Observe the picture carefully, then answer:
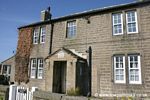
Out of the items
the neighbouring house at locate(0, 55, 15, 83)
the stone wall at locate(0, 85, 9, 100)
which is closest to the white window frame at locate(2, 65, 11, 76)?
the neighbouring house at locate(0, 55, 15, 83)

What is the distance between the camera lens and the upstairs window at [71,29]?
18.9 meters

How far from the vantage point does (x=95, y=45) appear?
1697cm

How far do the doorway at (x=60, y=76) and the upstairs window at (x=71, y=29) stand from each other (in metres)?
2.88

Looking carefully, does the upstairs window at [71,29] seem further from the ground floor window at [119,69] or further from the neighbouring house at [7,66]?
the neighbouring house at [7,66]

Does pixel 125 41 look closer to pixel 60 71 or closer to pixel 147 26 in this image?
pixel 147 26

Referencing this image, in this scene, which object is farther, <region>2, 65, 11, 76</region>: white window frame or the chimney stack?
<region>2, 65, 11, 76</region>: white window frame

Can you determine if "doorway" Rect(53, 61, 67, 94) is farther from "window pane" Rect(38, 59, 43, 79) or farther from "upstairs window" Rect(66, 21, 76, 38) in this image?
"upstairs window" Rect(66, 21, 76, 38)

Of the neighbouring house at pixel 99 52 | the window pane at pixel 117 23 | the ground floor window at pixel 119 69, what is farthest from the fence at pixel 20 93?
the window pane at pixel 117 23

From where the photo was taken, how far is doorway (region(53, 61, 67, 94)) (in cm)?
1776

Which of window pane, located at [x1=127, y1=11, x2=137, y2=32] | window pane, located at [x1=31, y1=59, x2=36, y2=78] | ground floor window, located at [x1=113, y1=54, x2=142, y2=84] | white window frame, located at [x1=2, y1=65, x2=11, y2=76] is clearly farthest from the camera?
white window frame, located at [x1=2, y1=65, x2=11, y2=76]

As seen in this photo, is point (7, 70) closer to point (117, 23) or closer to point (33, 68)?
point (33, 68)

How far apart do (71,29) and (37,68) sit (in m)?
5.85

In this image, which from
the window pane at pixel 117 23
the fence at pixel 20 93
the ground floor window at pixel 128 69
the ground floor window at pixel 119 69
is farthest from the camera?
the window pane at pixel 117 23

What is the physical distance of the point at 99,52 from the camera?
16594mm
